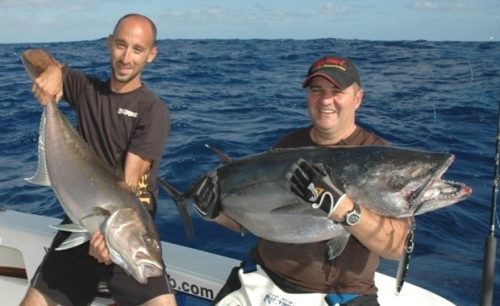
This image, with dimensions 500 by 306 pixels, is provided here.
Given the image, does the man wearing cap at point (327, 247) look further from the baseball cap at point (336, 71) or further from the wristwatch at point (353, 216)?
the wristwatch at point (353, 216)

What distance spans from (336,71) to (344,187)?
0.69 m

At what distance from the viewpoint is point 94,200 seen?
10.0 feet

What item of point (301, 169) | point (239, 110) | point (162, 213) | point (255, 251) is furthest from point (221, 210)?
point (239, 110)

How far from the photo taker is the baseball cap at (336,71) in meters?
2.96

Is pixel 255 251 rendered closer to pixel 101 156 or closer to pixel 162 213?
pixel 101 156

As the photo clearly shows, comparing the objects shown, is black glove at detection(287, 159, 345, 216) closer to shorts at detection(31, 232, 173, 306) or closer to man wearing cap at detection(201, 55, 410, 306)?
man wearing cap at detection(201, 55, 410, 306)

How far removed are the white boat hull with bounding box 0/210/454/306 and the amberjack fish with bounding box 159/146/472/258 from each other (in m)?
0.92

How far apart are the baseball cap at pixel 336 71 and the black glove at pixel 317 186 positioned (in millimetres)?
588

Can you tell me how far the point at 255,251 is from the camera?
3330 millimetres

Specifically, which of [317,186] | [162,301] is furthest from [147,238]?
[317,186]

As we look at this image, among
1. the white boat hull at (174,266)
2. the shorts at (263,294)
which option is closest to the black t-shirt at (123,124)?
the white boat hull at (174,266)

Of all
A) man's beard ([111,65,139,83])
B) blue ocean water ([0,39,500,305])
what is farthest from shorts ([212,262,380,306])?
blue ocean water ([0,39,500,305])

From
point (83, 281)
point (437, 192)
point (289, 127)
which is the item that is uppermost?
point (437, 192)

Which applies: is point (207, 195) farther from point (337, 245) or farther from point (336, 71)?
point (336, 71)
